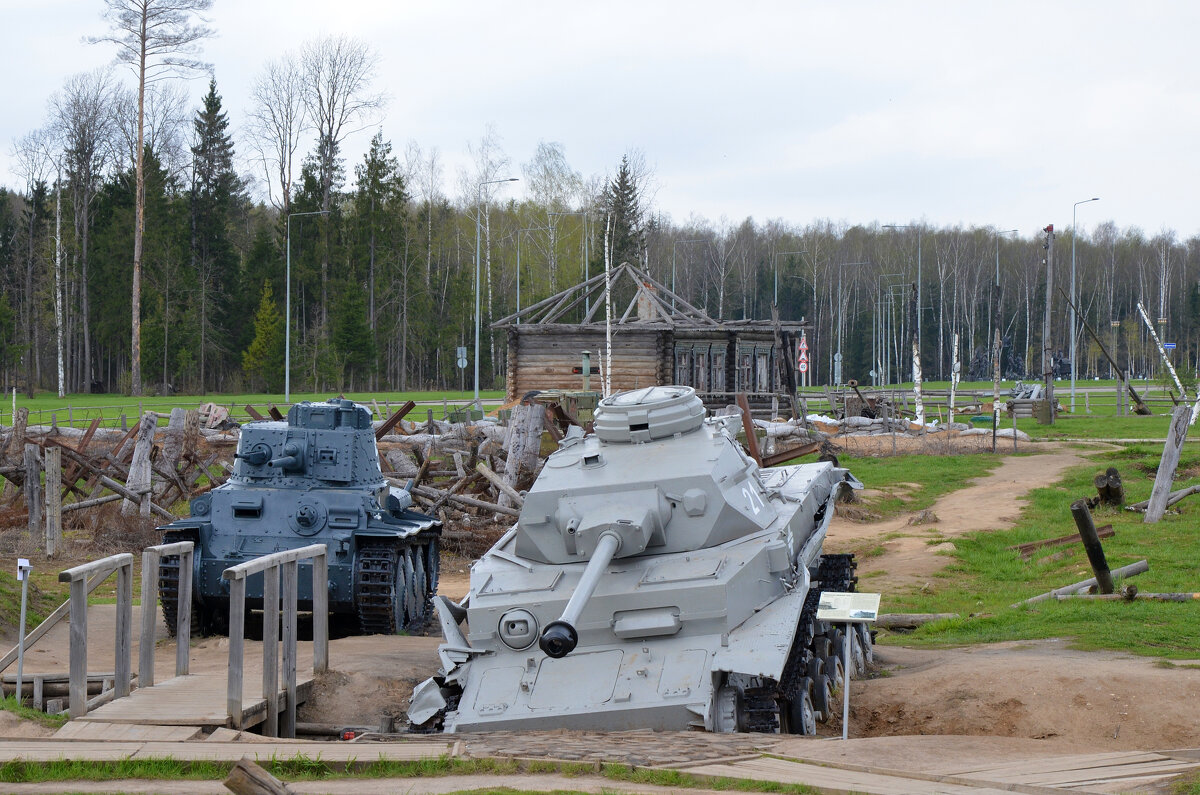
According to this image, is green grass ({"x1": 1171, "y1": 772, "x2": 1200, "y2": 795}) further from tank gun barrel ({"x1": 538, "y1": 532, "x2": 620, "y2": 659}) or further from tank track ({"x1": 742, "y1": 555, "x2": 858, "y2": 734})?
tank gun barrel ({"x1": 538, "y1": 532, "x2": 620, "y2": 659})

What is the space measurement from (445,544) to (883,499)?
9.00 m

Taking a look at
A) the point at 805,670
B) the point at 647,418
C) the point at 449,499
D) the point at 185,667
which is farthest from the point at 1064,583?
the point at 185,667

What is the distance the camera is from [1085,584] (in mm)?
13625

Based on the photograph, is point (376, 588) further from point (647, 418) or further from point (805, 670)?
point (805, 670)

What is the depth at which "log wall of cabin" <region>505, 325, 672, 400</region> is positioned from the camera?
3788cm

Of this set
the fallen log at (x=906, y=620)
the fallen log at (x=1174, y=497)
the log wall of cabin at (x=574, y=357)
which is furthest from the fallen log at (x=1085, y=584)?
the log wall of cabin at (x=574, y=357)

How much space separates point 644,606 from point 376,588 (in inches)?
175

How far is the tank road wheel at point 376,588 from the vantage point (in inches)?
492

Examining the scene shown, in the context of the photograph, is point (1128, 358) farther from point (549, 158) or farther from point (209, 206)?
point (209, 206)

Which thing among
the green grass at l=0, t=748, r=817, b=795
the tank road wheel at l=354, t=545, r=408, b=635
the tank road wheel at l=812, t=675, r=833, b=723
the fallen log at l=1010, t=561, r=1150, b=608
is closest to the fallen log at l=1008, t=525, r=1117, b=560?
the fallen log at l=1010, t=561, r=1150, b=608

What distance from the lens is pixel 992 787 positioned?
591cm

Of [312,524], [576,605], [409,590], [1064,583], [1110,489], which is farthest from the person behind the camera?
[1110,489]

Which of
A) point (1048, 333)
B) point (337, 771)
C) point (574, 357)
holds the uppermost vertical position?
point (1048, 333)

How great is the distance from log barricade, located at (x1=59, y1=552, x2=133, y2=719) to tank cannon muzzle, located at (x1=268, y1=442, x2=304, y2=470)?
473 cm
